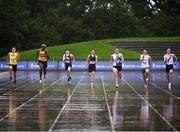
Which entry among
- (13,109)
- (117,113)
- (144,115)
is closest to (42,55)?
(13,109)

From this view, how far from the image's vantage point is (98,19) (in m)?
98.2

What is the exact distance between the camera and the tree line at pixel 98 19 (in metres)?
90.6

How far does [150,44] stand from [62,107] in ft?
163

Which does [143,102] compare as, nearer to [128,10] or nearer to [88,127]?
[88,127]

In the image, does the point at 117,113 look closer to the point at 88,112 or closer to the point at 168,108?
the point at 88,112

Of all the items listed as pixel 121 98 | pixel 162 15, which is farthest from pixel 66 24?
pixel 121 98

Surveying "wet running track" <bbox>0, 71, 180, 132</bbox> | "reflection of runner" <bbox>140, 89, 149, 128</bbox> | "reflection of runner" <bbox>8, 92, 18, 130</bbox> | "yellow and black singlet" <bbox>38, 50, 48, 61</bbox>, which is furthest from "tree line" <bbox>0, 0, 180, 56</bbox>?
"reflection of runner" <bbox>140, 89, 149, 128</bbox>

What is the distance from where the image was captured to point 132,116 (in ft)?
43.8

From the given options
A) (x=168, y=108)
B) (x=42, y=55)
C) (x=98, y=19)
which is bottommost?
(x=168, y=108)

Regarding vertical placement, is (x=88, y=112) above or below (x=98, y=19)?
below

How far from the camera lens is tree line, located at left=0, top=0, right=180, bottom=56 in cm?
9059

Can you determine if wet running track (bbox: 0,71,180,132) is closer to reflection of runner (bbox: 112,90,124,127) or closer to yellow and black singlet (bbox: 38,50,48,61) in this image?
reflection of runner (bbox: 112,90,124,127)

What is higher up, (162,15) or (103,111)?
(162,15)

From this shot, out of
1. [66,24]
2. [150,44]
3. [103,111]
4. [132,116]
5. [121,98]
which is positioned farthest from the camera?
[66,24]
